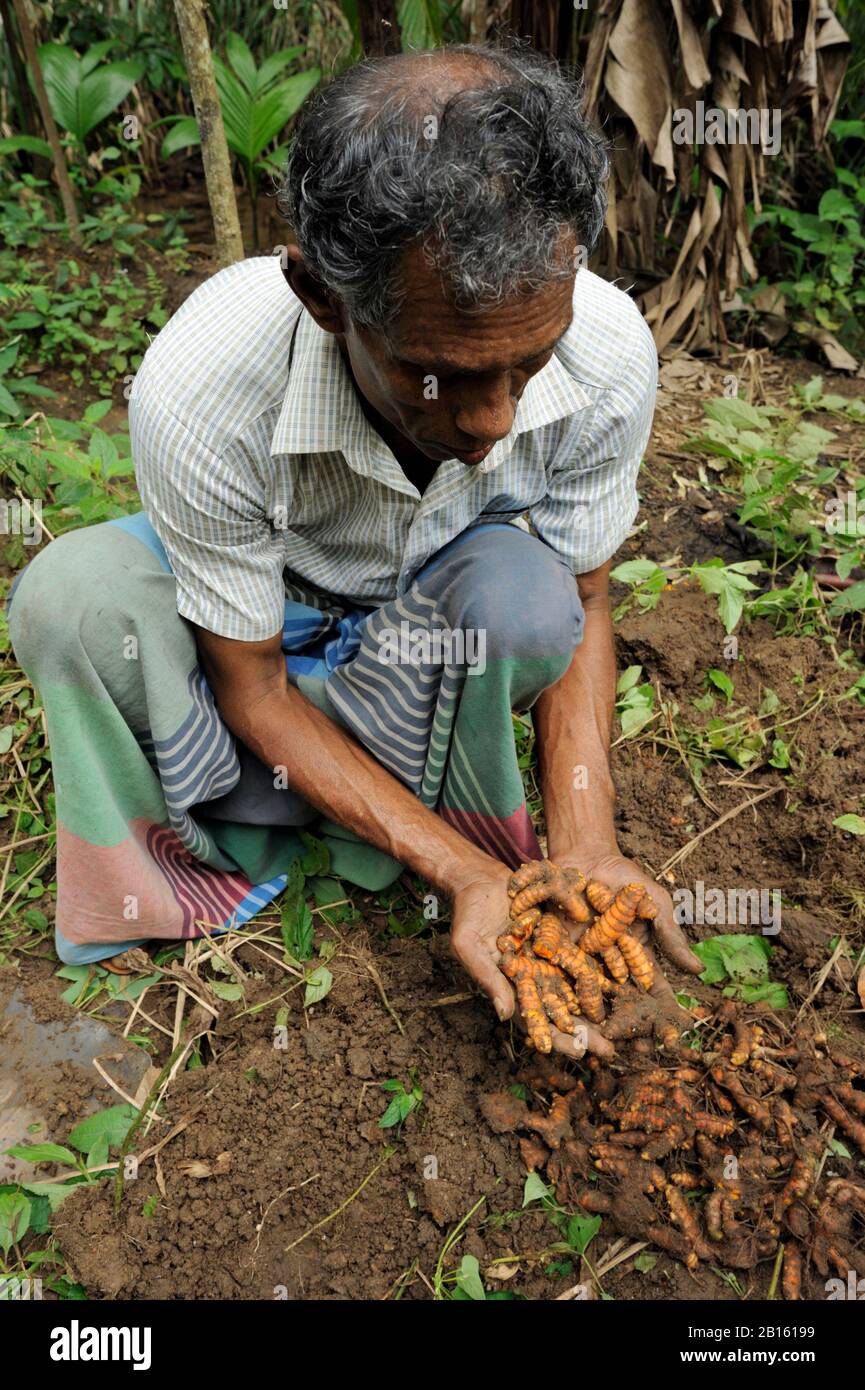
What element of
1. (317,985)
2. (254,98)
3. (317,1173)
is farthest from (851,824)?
(254,98)

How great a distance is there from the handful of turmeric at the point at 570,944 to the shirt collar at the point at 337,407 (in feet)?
2.19

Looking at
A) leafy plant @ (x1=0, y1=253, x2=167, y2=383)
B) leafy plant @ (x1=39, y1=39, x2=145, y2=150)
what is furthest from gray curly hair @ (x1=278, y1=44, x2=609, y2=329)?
leafy plant @ (x1=39, y1=39, x2=145, y2=150)

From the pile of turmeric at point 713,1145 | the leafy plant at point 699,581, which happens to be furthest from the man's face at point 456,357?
the leafy plant at point 699,581

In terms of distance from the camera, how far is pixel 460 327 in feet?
4.44

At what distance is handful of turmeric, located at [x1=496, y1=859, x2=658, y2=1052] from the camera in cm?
165

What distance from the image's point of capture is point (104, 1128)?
1.83 metres

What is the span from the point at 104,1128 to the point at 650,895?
3.09 ft

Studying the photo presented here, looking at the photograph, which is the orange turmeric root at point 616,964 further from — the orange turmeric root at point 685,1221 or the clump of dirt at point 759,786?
the clump of dirt at point 759,786

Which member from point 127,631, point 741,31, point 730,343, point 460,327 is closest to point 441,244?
point 460,327

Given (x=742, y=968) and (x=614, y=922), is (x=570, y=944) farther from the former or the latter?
(x=742, y=968)

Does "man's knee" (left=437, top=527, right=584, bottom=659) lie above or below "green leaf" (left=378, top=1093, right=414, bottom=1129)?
above

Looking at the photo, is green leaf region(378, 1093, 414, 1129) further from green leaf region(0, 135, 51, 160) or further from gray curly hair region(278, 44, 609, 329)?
green leaf region(0, 135, 51, 160)

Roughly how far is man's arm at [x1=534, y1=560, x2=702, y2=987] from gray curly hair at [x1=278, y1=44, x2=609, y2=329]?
78 centimetres

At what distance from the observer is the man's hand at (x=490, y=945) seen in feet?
5.33
